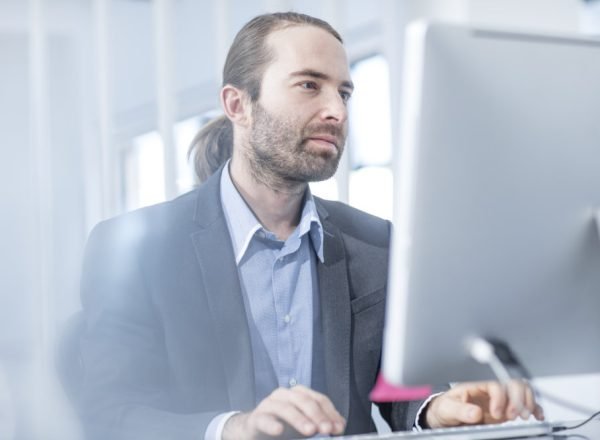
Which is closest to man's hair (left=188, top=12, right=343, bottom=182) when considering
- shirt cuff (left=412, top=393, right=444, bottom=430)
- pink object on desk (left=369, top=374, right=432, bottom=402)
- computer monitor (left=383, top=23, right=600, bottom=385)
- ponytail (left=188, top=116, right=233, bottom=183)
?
ponytail (left=188, top=116, right=233, bottom=183)

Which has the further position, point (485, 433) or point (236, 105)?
point (236, 105)

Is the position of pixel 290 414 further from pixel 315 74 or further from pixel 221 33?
pixel 221 33

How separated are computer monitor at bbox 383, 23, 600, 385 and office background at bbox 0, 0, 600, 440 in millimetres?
1585

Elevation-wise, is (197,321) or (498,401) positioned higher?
(197,321)

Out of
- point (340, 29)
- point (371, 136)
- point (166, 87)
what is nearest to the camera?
point (166, 87)

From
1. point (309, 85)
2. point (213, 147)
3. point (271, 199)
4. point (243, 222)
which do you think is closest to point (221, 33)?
point (213, 147)

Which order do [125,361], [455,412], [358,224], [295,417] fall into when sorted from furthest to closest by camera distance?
[358,224] < [125,361] < [455,412] < [295,417]

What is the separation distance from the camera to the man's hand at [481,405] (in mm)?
1020

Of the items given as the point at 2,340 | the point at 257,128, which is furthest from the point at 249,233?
the point at 2,340

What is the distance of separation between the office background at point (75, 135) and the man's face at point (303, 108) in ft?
1.55

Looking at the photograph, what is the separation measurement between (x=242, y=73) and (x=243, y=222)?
1.73 ft

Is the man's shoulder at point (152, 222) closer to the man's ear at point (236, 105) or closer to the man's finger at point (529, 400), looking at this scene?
the man's ear at point (236, 105)

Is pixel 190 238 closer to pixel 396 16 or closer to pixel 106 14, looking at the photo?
pixel 106 14

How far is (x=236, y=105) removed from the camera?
2012 millimetres
